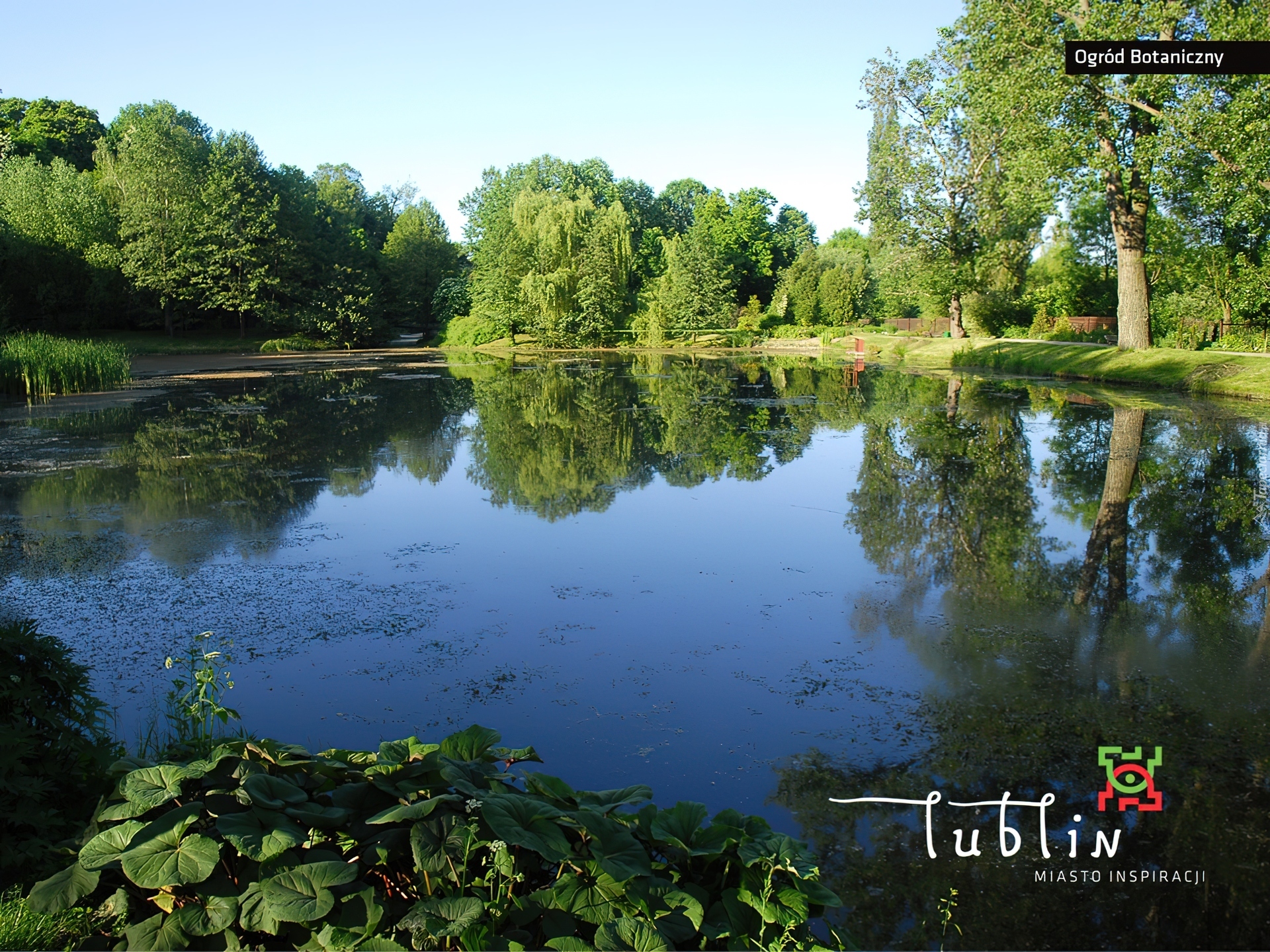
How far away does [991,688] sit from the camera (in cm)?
512

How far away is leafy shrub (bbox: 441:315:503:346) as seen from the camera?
161 ft

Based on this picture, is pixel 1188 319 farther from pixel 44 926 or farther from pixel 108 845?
pixel 44 926

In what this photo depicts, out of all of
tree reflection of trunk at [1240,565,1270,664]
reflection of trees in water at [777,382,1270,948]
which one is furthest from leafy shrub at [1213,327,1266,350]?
tree reflection of trunk at [1240,565,1270,664]

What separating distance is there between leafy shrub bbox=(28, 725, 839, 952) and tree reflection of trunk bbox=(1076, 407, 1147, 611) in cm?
480

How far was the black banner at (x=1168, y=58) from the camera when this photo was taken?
15766 mm

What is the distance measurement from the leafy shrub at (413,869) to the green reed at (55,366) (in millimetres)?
21394

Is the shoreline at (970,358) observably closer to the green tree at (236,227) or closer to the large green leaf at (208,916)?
the green tree at (236,227)

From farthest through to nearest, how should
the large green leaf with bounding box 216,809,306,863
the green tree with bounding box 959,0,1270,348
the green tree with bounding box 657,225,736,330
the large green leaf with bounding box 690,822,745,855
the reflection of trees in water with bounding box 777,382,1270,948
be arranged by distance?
1. the green tree with bounding box 657,225,736,330
2. the green tree with bounding box 959,0,1270,348
3. the reflection of trees in water with bounding box 777,382,1270,948
4. the large green leaf with bounding box 690,822,745,855
5. the large green leaf with bounding box 216,809,306,863

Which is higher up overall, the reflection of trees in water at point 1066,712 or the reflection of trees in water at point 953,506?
the reflection of trees in water at point 953,506


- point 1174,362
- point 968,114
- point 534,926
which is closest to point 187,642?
point 534,926

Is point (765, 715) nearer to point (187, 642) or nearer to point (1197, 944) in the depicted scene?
point (1197, 944)

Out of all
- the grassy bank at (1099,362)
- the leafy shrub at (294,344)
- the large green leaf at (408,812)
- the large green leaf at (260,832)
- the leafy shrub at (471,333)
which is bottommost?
the large green leaf at (260,832)

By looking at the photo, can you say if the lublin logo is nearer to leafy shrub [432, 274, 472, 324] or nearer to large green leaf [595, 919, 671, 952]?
large green leaf [595, 919, 671, 952]

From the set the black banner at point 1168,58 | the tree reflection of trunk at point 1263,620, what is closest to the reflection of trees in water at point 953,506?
the tree reflection of trunk at point 1263,620
